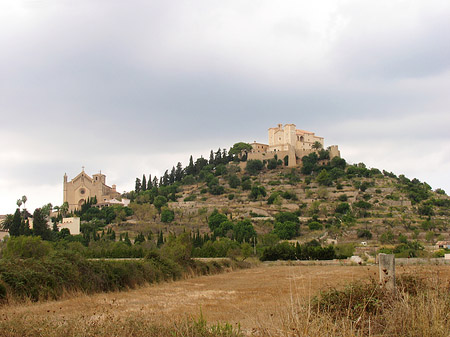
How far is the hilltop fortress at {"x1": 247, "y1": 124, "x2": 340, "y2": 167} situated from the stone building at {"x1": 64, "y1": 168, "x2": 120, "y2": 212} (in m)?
31.1

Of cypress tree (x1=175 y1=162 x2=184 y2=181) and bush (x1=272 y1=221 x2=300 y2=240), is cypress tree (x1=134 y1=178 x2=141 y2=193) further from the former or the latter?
bush (x1=272 y1=221 x2=300 y2=240)

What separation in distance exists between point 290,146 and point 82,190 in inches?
1666

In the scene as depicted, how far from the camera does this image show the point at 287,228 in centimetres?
5988

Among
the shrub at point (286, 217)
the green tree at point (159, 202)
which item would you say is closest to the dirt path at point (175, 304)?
the shrub at point (286, 217)

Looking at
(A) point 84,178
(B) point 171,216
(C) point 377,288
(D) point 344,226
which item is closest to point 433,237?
(D) point 344,226

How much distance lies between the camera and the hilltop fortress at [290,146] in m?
92.1

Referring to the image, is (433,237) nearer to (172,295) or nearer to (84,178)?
(172,295)

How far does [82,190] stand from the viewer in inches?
3538

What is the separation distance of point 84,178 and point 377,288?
89.1m

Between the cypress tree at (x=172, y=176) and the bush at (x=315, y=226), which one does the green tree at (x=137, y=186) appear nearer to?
the cypress tree at (x=172, y=176)

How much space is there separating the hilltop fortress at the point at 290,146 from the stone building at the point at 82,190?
31.1m

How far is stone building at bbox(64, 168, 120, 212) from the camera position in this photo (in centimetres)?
8888

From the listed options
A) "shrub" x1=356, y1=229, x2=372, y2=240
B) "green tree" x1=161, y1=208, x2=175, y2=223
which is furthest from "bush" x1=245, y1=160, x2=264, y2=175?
"shrub" x1=356, y1=229, x2=372, y2=240

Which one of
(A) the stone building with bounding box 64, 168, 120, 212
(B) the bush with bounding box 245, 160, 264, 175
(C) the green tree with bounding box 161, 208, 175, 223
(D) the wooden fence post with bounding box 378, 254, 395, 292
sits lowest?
(D) the wooden fence post with bounding box 378, 254, 395, 292
